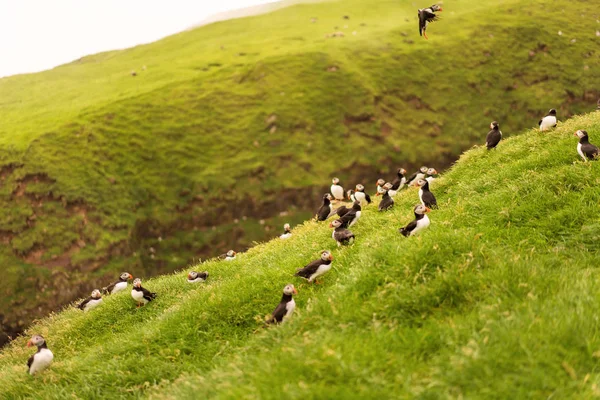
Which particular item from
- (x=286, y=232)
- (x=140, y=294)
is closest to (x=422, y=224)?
(x=140, y=294)

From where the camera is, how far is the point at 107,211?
40781 mm

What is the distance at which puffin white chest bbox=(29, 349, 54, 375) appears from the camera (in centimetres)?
982

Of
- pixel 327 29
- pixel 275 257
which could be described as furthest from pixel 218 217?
pixel 327 29

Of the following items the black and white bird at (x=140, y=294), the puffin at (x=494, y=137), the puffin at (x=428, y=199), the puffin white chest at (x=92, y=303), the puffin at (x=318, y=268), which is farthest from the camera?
the puffin at (x=494, y=137)

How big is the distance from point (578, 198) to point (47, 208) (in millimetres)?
40894

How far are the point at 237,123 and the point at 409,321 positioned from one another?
158 ft

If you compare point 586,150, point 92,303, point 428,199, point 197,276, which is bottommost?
point 92,303

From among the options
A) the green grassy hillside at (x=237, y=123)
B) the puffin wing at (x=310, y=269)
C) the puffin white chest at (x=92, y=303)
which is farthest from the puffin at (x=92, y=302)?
the green grassy hillside at (x=237, y=123)

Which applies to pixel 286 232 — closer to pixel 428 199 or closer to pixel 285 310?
pixel 428 199

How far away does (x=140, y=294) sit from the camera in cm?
1359

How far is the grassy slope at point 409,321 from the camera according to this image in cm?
540

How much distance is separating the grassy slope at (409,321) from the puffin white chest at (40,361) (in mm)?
241

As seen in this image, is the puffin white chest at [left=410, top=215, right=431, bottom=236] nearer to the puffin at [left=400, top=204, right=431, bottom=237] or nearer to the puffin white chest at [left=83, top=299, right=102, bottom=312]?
the puffin at [left=400, top=204, right=431, bottom=237]

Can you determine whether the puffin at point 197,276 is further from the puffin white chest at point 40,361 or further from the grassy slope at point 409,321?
the puffin white chest at point 40,361
